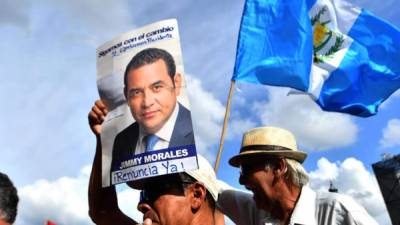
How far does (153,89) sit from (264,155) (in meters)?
1.13

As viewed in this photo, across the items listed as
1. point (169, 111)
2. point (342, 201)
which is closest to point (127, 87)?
point (169, 111)

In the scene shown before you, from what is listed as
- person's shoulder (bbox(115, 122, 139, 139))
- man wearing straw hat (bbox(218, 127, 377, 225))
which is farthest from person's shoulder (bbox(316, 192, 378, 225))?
person's shoulder (bbox(115, 122, 139, 139))

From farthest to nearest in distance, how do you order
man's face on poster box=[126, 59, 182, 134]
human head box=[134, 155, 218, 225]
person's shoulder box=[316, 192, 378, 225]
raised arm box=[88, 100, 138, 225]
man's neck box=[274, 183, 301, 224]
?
1. man's neck box=[274, 183, 301, 224]
2. person's shoulder box=[316, 192, 378, 225]
3. raised arm box=[88, 100, 138, 225]
4. man's face on poster box=[126, 59, 182, 134]
5. human head box=[134, 155, 218, 225]

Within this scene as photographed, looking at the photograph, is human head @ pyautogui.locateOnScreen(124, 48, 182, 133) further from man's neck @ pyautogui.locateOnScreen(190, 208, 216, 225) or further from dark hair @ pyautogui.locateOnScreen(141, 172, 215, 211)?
man's neck @ pyautogui.locateOnScreen(190, 208, 216, 225)

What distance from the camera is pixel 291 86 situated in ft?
21.5

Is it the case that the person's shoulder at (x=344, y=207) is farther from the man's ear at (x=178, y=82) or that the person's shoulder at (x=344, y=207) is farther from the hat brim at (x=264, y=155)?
the man's ear at (x=178, y=82)

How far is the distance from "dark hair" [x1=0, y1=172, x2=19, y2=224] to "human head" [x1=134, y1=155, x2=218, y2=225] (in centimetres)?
59

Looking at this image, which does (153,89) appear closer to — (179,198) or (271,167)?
(179,198)

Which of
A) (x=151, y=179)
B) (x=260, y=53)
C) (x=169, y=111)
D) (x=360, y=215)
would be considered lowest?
(x=360, y=215)

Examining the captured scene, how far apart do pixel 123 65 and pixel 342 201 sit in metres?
1.45

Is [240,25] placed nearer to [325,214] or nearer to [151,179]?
[325,214]

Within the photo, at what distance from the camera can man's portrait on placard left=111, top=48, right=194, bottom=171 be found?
7.59ft

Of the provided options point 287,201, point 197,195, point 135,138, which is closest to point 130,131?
point 135,138

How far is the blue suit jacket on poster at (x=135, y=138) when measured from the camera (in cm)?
231
